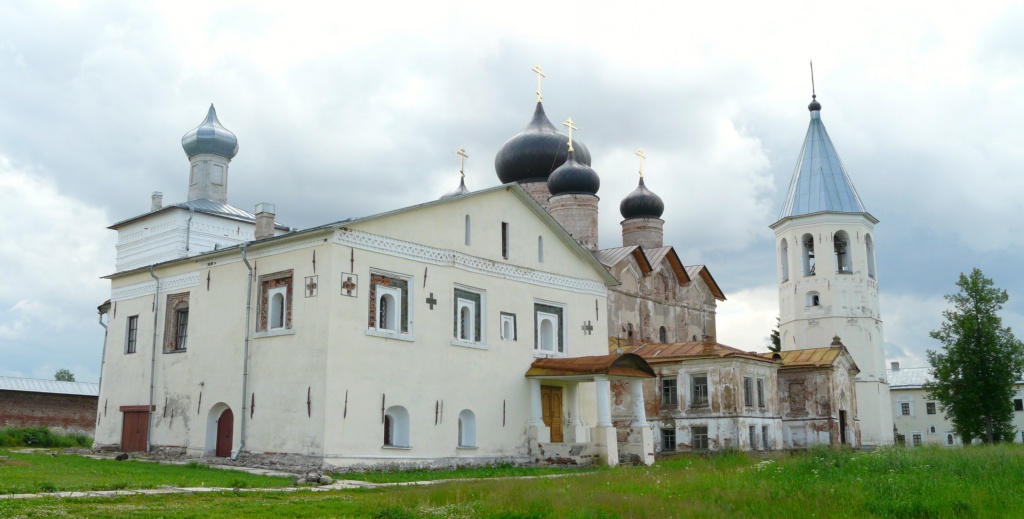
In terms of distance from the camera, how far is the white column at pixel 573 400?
75.4ft

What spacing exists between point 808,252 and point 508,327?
21.5m

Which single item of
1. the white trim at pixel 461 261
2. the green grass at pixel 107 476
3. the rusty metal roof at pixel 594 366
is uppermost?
the white trim at pixel 461 261

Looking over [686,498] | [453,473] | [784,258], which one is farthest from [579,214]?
[686,498]

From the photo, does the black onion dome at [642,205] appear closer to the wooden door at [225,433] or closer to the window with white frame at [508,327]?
A: the window with white frame at [508,327]

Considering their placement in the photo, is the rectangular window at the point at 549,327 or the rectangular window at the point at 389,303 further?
the rectangular window at the point at 549,327

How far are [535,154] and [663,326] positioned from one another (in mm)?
8152

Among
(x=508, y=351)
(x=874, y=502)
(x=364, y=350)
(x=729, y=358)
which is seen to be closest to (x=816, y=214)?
(x=729, y=358)

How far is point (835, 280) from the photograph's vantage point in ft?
124

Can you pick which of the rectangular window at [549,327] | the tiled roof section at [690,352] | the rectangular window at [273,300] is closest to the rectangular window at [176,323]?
the rectangular window at [273,300]

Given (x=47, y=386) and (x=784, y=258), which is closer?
(x=47, y=386)

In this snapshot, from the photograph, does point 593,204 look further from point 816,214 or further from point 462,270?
point 462,270

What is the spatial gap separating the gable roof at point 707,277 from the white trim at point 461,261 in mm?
12707

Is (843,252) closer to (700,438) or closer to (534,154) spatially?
(534,154)

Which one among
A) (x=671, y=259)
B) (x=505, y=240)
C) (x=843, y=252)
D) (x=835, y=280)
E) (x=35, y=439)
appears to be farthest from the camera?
(x=843, y=252)
